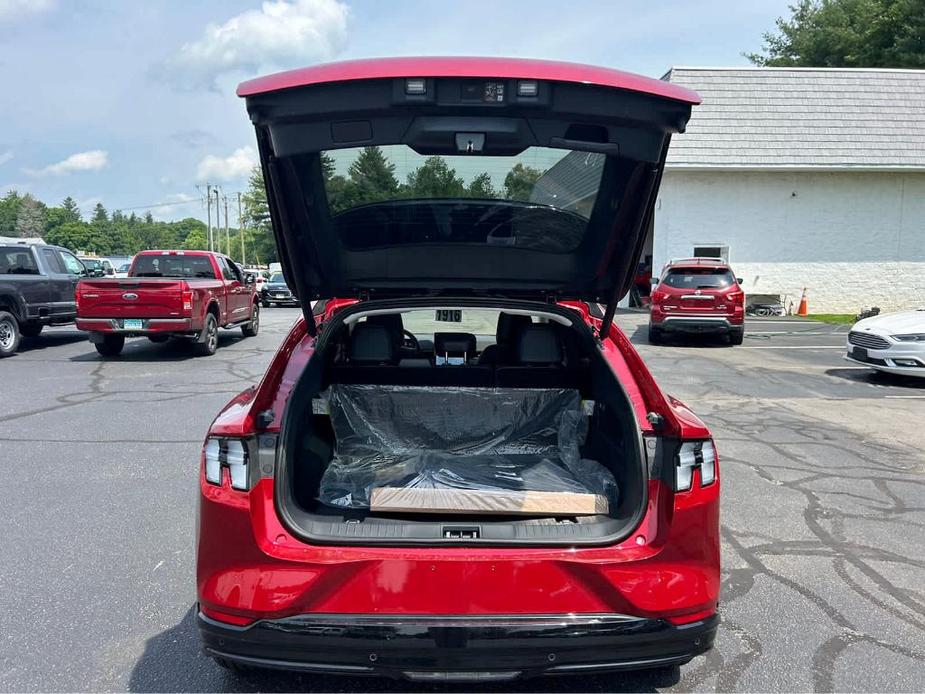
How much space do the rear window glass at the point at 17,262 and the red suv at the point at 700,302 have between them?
1166 centimetres

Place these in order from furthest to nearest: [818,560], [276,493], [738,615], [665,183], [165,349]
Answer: [665,183] < [165,349] < [818,560] < [738,615] < [276,493]

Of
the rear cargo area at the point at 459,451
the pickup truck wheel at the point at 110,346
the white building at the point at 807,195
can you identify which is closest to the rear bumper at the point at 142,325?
the pickup truck wheel at the point at 110,346

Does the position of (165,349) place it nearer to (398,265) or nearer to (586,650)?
(398,265)

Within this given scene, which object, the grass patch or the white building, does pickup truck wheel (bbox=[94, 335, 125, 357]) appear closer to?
the white building

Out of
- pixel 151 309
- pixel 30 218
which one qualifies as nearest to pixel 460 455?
pixel 151 309

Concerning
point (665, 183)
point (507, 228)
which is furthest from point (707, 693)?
point (665, 183)

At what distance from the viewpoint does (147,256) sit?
13109mm

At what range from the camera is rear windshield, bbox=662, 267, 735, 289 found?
1360cm

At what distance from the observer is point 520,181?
290 cm

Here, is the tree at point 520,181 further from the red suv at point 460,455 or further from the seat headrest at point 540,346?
the seat headrest at point 540,346

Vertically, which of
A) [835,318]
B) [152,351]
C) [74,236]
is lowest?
[835,318]

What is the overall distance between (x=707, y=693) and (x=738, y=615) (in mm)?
681

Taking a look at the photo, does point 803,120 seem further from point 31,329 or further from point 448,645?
point 448,645

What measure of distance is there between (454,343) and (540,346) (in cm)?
89
